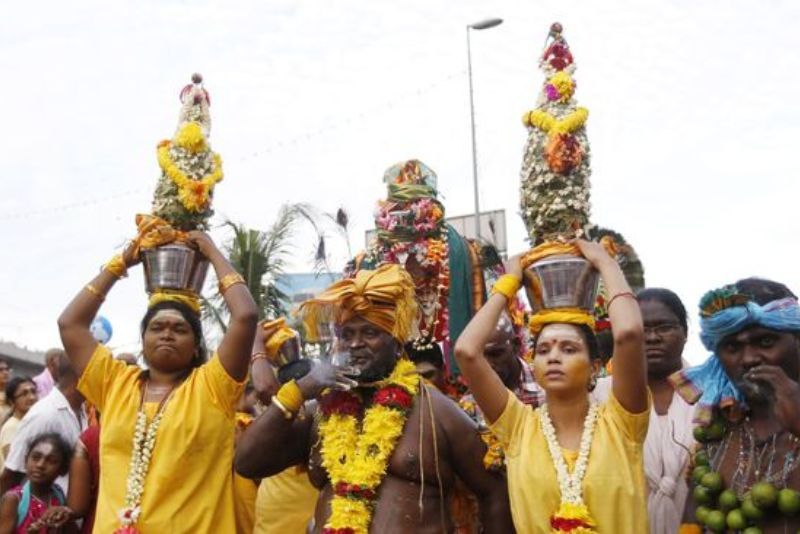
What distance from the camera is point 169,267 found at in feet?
18.0

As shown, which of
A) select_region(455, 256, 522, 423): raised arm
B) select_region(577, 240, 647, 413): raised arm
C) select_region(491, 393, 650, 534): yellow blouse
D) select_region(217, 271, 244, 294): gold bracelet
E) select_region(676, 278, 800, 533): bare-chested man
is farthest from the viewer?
select_region(217, 271, 244, 294): gold bracelet

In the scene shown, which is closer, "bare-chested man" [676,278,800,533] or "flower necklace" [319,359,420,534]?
"bare-chested man" [676,278,800,533]

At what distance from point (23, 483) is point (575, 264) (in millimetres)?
4073

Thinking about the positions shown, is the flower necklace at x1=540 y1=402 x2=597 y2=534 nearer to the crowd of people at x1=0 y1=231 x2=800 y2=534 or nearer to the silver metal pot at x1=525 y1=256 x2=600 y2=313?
the crowd of people at x1=0 y1=231 x2=800 y2=534

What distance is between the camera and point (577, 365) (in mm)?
4344

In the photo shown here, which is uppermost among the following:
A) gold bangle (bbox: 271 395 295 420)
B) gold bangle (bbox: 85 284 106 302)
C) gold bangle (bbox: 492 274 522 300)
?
gold bangle (bbox: 85 284 106 302)

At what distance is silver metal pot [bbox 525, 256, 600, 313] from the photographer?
4480 mm

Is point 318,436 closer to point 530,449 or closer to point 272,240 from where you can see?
point 530,449

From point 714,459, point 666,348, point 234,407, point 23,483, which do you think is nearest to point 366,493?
point 234,407

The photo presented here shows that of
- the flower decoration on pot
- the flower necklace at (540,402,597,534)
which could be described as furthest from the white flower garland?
the flower decoration on pot

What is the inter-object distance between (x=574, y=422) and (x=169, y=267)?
7.99 ft

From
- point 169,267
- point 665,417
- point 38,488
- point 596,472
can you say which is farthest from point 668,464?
point 38,488

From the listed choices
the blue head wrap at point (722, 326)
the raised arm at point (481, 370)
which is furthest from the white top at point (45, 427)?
the blue head wrap at point (722, 326)

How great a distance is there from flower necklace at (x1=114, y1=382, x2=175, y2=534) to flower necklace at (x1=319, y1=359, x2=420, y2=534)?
0.94 meters
